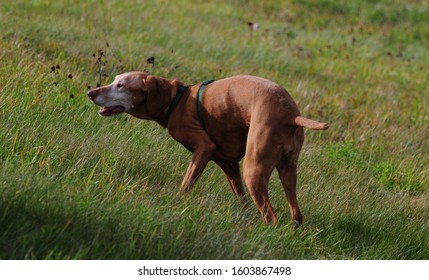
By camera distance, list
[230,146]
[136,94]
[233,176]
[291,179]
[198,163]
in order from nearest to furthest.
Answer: [291,179]
[198,163]
[230,146]
[136,94]
[233,176]

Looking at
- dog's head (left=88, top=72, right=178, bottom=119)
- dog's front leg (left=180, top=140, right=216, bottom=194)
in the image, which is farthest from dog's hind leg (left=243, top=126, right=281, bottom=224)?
dog's head (left=88, top=72, right=178, bottom=119)

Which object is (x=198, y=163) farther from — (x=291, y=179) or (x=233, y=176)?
(x=291, y=179)

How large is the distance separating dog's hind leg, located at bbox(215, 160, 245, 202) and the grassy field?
0.11 metres

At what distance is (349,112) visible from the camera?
34.1 feet

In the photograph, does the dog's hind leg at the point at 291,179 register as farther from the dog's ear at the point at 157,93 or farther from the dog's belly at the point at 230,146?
the dog's ear at the point at 157,93

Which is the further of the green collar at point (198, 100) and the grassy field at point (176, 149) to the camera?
the green collar at point (198, 100)

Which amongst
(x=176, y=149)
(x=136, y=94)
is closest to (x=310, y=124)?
(x=136, y=94)

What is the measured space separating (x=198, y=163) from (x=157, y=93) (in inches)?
30.2

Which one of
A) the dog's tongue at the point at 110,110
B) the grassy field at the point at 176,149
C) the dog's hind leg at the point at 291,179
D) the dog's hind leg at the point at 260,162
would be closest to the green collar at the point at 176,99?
the dog's tongue at the point at 110,110

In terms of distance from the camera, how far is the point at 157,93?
6547 mm

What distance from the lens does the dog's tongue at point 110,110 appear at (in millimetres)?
6445

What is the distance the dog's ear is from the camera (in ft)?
21.4

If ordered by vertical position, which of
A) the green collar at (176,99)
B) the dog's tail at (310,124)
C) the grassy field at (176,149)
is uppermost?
the dog's tail at (310,124)

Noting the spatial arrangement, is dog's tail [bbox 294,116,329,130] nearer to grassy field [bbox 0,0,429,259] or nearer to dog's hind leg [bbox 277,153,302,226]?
dog's hind leg [bbox 277,153,302,226]
